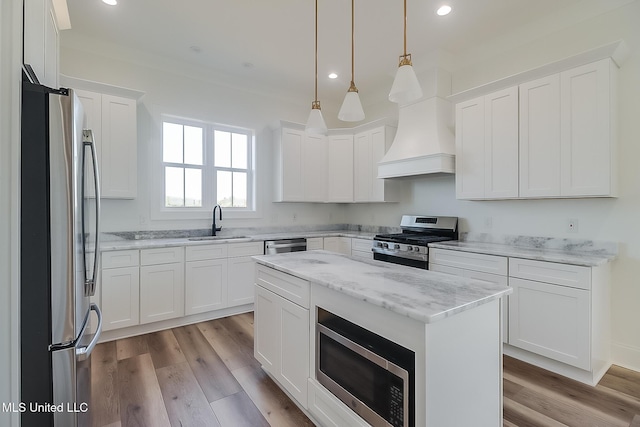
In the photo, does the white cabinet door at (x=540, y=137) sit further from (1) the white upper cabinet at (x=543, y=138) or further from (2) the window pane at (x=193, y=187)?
(2) the window pane at (x=193, y=187)

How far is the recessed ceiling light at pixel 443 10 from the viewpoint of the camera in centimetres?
278

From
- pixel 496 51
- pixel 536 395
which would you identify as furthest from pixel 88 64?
pixel 536 395

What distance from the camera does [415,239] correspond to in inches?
139

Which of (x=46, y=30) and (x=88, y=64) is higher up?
(x=88, y=64)

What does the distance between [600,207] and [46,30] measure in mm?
4052

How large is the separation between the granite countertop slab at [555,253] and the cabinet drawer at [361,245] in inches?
45.0

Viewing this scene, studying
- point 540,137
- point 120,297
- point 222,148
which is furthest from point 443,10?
point 120,297

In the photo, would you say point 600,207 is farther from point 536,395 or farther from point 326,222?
point 326,222

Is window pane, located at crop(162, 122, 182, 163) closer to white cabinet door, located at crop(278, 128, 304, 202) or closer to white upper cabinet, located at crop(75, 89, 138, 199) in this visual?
white upper cabinet, located at crop(75, 89, 138, 199)

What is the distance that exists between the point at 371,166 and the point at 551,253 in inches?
98.6

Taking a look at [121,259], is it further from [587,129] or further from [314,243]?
[587,129]

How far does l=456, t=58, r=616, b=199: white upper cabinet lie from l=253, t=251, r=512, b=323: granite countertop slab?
5.63 feet

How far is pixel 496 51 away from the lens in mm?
3379

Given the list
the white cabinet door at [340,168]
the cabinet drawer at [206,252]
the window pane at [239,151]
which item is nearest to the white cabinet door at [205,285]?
the cabinet drawer at [206,252]
